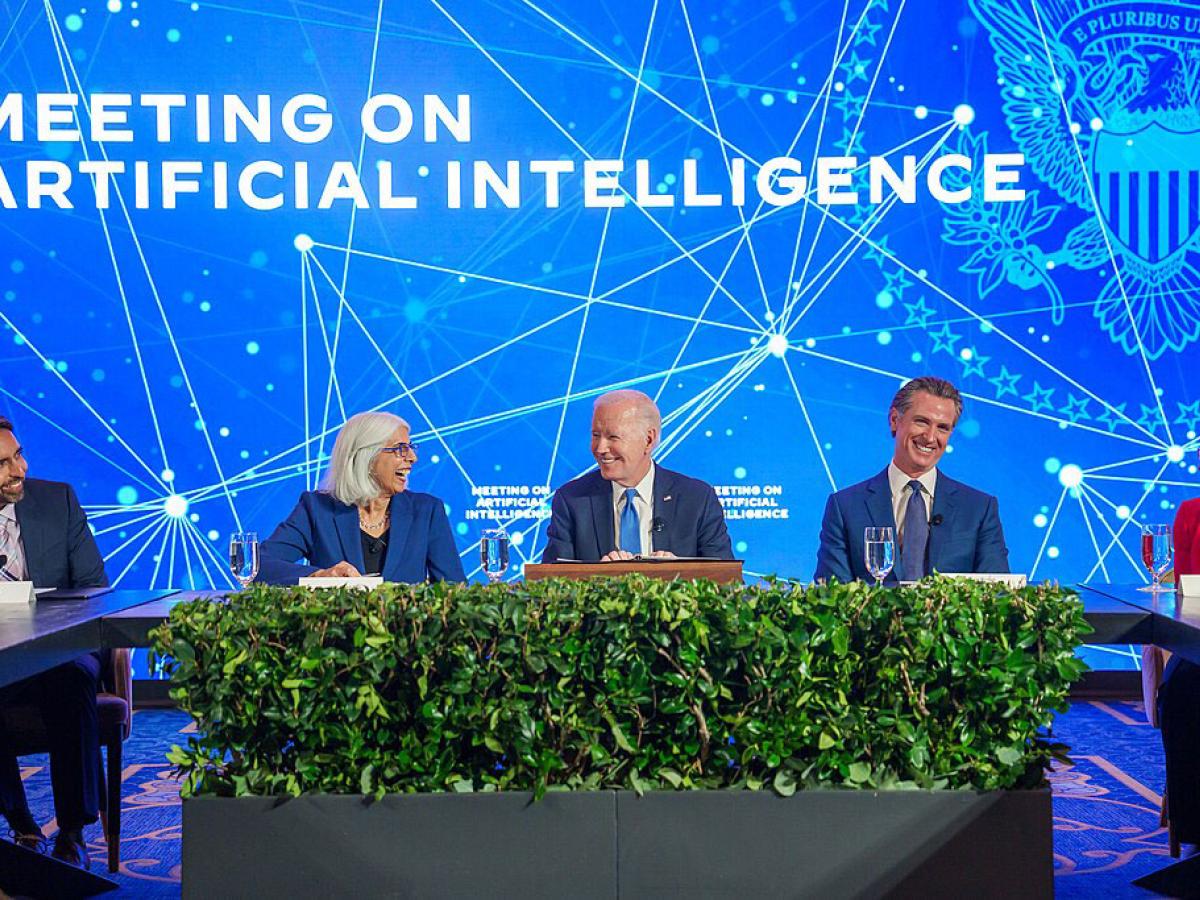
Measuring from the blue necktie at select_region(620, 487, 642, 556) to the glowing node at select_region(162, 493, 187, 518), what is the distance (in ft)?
7.76

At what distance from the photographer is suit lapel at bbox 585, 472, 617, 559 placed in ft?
15.9

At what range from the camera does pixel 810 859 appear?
265 cm

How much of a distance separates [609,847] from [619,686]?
12.0 inches

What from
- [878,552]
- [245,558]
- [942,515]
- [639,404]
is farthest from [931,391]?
[245,558]

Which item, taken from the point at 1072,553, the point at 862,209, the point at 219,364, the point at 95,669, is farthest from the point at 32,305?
the point at 1072,553

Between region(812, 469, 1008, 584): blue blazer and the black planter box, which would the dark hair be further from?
the black planter box

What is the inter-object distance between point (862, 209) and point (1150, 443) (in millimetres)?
1647

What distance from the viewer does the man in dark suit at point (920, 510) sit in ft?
14.9

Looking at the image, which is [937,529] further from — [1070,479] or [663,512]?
[1070,479]

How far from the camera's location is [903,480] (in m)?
4.70

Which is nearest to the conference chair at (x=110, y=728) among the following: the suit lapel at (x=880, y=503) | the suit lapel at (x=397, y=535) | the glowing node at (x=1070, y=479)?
the suit lapel at (x=397, y=535)

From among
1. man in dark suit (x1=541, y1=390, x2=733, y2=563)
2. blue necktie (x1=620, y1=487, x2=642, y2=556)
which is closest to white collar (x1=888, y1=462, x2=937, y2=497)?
man in dark suit (x1=541, y1=390, x2=733, y2=563)

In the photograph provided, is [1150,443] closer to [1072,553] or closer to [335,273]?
[1072,553]

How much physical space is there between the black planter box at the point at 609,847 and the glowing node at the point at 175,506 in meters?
3.82
